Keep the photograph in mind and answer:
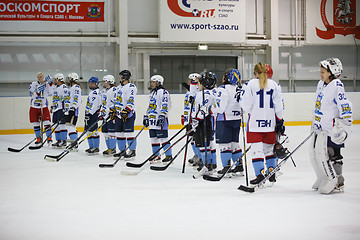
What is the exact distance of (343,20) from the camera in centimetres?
1603

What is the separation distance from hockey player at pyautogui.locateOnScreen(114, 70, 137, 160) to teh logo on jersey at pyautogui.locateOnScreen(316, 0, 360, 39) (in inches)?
421

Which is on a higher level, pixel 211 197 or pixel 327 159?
pixel 327 159

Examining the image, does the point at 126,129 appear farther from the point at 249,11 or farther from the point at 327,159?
the point at 249,11

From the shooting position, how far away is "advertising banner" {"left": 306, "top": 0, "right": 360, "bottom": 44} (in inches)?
620

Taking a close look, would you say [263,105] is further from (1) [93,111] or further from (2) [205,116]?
(1) [93,111]

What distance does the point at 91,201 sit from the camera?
4.12 metres

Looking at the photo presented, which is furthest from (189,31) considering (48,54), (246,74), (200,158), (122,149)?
(200,158)

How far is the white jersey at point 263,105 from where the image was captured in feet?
14.6

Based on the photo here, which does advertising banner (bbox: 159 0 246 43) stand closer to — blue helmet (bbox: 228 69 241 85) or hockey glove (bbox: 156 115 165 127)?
hockey glove (bbox: 156 115 165 127)

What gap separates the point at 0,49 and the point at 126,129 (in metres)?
8.75

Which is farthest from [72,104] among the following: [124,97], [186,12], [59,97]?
[186,12]

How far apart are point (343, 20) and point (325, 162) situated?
518 inches

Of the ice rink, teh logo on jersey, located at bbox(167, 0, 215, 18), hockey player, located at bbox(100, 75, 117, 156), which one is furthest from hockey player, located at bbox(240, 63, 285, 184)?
teh logo on jersey, located at bbox(167, 0, 215, 18)

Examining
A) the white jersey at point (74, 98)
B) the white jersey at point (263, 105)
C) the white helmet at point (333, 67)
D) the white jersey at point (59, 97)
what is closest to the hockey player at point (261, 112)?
the white jersey at point (263, 105)
